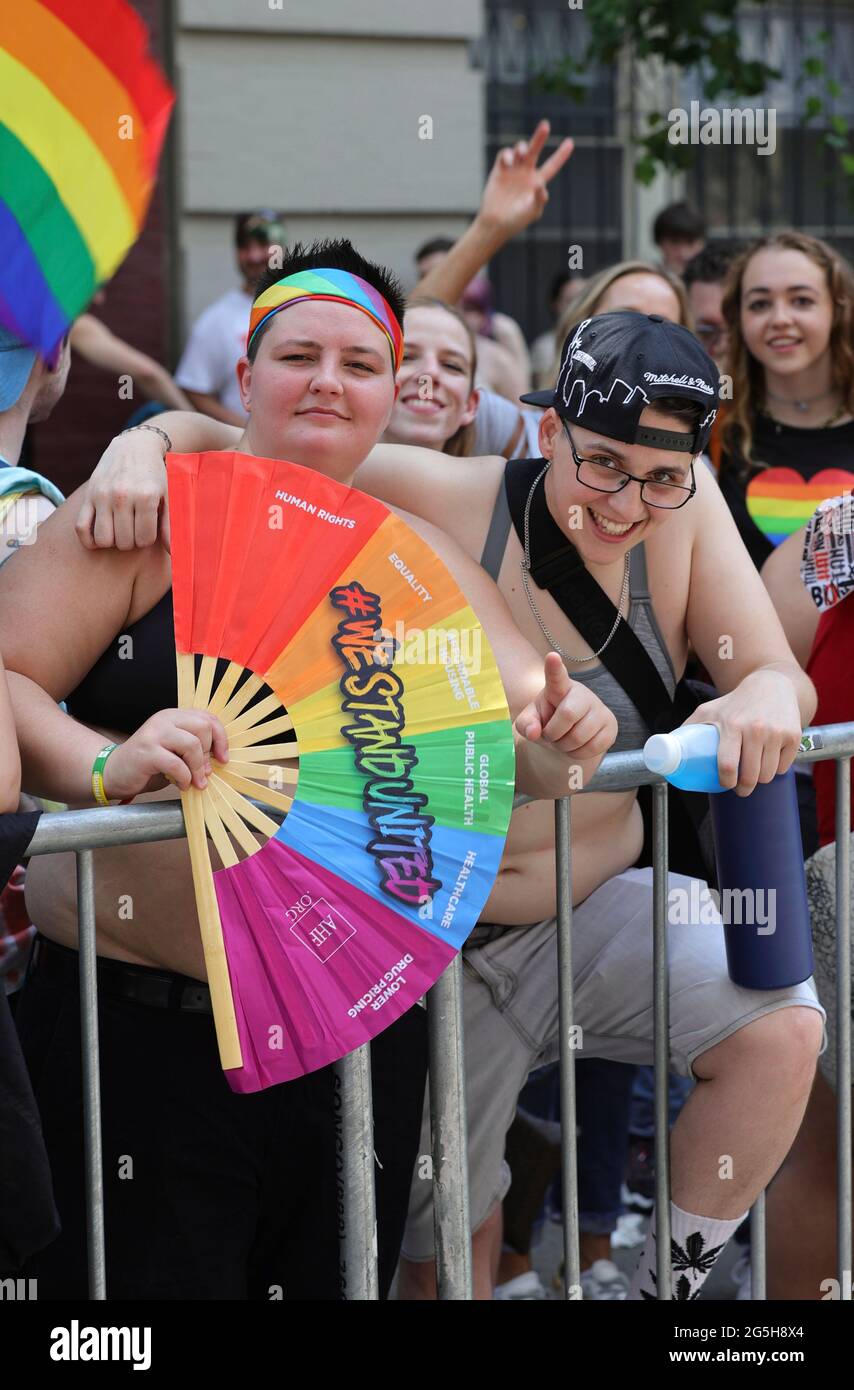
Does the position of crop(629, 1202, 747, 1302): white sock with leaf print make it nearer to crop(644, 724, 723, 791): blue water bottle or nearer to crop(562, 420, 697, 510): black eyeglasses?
crop(644, 724, 723, 791): blue water bottle

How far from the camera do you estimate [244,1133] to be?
2.48 m

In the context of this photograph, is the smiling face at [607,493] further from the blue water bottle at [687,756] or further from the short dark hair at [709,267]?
the short dark hair at [709,267]

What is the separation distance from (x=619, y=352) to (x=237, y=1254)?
1.57 metres

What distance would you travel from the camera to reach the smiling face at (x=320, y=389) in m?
2.50

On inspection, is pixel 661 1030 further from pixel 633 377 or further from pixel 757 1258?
pixel 633 377

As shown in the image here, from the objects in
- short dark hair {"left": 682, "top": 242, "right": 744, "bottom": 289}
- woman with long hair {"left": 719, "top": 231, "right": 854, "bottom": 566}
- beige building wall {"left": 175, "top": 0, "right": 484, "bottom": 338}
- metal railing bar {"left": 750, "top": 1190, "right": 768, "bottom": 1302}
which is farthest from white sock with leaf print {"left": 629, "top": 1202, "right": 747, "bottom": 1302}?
beige building wall {"left": 175, "top": 0, "right": 484, "bottom": 338}

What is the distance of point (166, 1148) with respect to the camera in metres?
2.46

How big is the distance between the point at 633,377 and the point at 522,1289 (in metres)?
2.37

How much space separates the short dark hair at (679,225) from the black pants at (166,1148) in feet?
17.4

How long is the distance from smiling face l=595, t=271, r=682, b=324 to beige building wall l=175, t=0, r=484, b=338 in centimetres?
299

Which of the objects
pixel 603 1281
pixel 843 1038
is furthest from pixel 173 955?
pixel 603 1281

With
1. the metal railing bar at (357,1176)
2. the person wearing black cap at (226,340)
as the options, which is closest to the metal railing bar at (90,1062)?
the metal railing bar at (357,1176)
